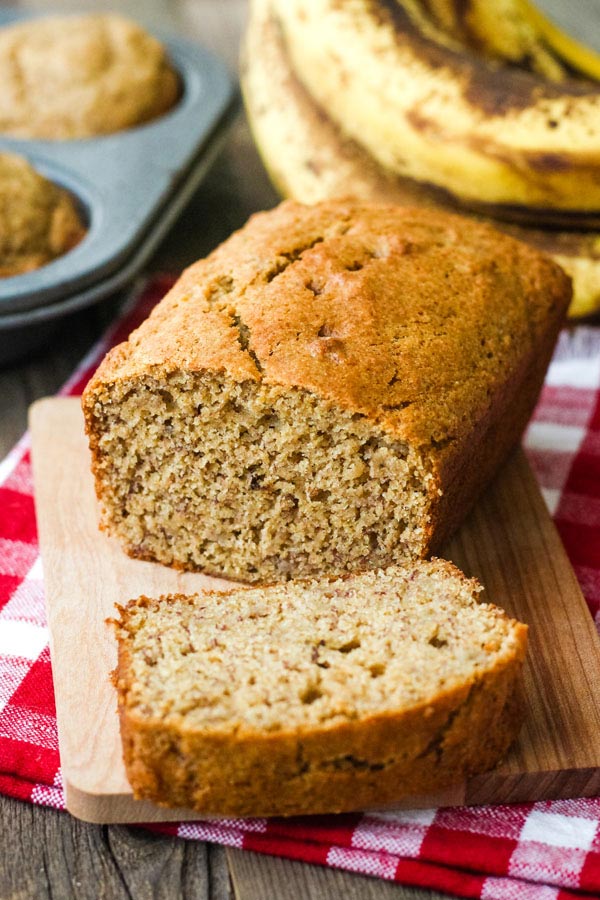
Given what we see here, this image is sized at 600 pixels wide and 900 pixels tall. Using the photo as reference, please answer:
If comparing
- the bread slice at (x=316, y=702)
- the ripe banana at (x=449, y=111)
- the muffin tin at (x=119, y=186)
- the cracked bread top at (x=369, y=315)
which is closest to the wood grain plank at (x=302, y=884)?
the bread slice at (x=316, y=702)

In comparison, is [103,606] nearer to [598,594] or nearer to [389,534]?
[389,534]

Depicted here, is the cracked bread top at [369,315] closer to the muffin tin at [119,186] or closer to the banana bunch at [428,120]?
the banana bunch at [428,120]

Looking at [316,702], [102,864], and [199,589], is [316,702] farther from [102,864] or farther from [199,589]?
[199,589]

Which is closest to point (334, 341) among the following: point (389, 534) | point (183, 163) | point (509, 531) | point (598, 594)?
point (389, 534)

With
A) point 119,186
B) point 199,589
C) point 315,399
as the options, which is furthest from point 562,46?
point 199,589

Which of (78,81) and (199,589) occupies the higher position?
(78,81)

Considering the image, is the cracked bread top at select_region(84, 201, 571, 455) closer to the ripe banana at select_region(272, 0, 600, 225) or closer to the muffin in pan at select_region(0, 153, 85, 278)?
the ripe banana at select_region(272, 0, 600, 225)
